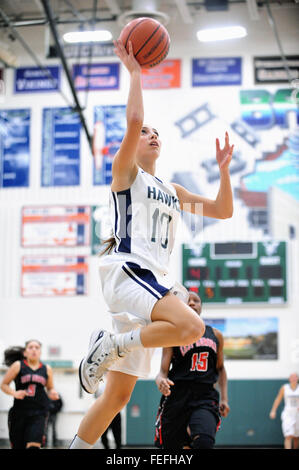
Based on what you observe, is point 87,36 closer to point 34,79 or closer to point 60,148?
point 34,79

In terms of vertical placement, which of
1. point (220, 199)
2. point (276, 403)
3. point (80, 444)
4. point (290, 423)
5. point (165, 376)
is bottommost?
point (290, 423)

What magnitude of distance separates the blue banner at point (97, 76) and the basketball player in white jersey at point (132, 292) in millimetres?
9470

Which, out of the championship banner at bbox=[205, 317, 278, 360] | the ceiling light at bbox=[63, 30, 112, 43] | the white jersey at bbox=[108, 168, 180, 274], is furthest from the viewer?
the championship banner at bbox=[205, 317, 278, 360]

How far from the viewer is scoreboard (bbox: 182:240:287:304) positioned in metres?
12.2

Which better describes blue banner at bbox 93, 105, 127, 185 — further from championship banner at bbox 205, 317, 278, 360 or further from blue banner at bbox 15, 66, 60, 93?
championship banner at bbox 205, 317, 278, 360

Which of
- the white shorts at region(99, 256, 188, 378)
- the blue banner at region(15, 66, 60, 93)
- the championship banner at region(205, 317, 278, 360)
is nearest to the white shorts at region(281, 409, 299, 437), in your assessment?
the championship banner at region(205, 317, 278, 360)

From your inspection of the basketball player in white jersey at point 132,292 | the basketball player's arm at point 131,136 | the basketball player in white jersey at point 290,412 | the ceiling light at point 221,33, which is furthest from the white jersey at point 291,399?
the basketball player's arm at point 131,136

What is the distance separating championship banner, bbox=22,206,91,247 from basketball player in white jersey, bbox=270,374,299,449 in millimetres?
4785

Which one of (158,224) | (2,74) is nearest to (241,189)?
(2,74)

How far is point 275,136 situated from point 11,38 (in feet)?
19.9

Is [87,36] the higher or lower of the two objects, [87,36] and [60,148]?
the higher

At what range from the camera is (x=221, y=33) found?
12.3 meters

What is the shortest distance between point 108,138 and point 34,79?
217 cm

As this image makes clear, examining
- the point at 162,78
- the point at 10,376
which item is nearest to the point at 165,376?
the point at 10,376
